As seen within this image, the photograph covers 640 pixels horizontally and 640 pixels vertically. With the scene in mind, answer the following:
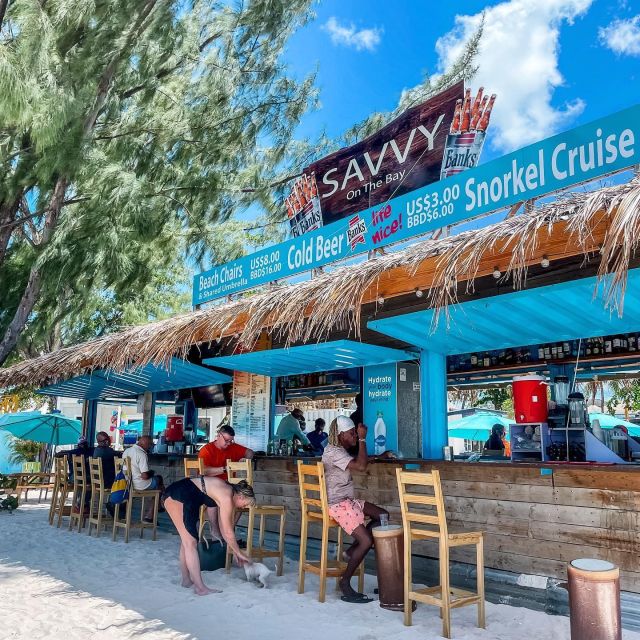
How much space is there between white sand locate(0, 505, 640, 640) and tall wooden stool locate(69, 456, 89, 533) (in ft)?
5.72

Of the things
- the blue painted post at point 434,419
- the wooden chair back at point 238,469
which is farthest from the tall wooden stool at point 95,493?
the blue painted post at point 434,419

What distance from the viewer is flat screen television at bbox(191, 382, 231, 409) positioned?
35.6 feet

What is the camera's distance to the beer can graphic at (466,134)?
6.23 meters

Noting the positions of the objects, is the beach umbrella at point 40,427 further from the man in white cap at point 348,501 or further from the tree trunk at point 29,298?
the man in white cap at point 348,501

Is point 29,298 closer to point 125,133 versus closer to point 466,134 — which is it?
point 125,133

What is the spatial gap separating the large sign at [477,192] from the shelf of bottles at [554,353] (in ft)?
8.85

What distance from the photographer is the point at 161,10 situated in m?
10.0

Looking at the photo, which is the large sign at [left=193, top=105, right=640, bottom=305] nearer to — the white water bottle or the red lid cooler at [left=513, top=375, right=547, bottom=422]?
the red lid cooler at [left=513, top=375, right=547, bottom=422]

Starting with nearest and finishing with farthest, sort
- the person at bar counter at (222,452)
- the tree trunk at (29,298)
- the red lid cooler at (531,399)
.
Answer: the red lid cooler at (531,399), the person at bar counter at (222,452), the tree trunk at (29,298)

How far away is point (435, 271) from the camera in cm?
429

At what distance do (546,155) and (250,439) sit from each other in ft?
17.4

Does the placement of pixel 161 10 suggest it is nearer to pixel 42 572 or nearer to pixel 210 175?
pixel 210 175

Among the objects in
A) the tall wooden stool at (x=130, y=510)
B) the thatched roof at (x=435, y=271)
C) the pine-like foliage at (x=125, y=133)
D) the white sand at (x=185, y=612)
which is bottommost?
the white sand at (x=185, y=612)

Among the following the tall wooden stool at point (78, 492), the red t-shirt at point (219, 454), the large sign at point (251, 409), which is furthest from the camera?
the large sign at point (251, 409)
